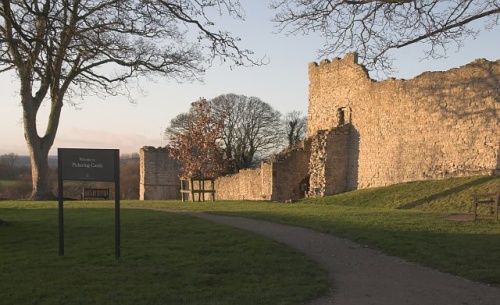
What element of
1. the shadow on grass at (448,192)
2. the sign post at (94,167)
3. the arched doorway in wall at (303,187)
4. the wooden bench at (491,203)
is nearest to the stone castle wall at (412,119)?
the shadow on grass at (448,192)

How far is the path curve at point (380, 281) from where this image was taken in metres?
6.28

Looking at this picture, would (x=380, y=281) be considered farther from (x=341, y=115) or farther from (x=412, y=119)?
(x=341, y=115)

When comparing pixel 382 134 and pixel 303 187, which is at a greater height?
pixel 382 134

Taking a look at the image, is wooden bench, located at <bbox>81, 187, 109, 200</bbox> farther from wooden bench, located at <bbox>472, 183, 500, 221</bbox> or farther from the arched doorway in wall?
wooden bench, located at <bbox>472, 183, 500, 221</bbox>

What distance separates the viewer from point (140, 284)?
665 centimetres

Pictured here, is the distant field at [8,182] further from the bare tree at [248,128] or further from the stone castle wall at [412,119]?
the stone castle wall at [412,119]

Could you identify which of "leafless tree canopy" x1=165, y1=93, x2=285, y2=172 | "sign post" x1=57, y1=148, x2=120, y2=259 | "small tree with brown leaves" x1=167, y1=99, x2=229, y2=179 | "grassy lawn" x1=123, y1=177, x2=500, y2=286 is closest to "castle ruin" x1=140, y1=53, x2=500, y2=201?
"grassy lawn" x1=123, y1=177, x2=500, y2=286

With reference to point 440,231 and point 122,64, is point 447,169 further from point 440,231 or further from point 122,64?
point 122,64

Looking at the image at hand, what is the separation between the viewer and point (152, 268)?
7.50m

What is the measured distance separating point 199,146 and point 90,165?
34.0 metres

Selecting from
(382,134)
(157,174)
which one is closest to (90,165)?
(382,134)

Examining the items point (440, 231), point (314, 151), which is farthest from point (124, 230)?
point (314, 151)

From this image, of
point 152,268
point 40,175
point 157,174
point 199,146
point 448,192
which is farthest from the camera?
point 157,174

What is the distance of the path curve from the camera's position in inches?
247
